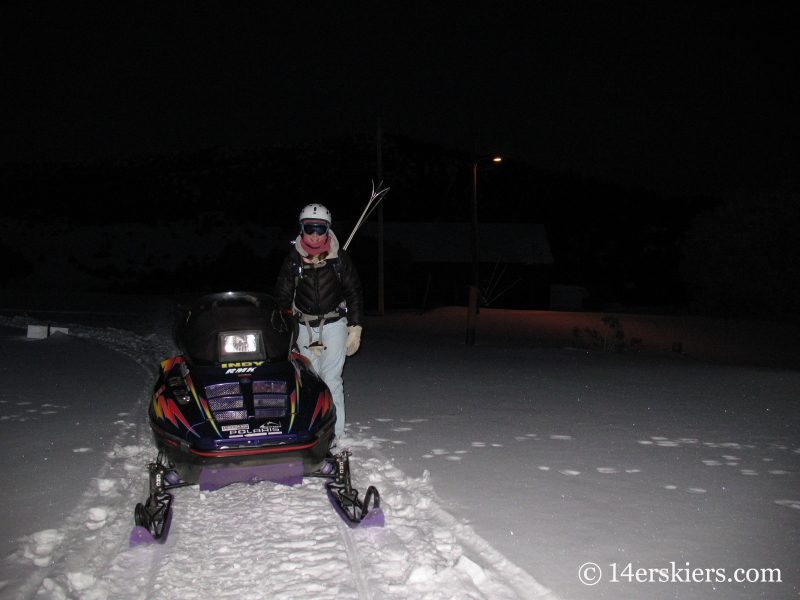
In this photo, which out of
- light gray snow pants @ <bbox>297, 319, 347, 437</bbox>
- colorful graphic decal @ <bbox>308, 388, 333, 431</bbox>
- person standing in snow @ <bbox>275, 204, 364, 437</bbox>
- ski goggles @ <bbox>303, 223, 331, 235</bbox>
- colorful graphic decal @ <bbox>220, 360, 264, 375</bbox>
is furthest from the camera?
light gray snow pants @ <bbox>297, 319, 347, 437</bbox>

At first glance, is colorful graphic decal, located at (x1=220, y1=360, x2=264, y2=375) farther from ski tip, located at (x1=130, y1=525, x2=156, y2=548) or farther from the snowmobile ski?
ski tip, located at (x1=130, y1=525, x2=156, y2=548)

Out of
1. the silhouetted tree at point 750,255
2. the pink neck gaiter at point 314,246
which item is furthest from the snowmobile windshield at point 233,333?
the silhouetted tree at point 750,255

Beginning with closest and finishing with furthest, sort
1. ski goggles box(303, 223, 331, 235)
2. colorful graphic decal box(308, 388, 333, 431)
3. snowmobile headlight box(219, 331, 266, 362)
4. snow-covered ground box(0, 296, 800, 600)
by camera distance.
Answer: snow-covered ground box(0, 296, 800, 600)
colorful graphic decal box(308, 388, 333, 431)
snowmobile headlight box(219, 331, 266, 362)
ski goggles box(303, 223, 331, 235)

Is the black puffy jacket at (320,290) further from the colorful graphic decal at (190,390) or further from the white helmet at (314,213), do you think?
the colorful graphic decal at (190,390)

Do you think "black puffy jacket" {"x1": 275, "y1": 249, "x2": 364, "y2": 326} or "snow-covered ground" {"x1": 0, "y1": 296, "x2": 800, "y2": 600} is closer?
"snow-covered ground" {"x1": 0, "y1": 296, "x2": 800, "y2": 600}

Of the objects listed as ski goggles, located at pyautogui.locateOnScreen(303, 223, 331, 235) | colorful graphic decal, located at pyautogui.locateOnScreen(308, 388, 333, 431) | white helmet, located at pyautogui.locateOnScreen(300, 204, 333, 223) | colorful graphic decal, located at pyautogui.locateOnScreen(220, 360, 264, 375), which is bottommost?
colorful graphic decal, located at pyautogui.locateOnScreen(308, 388, 333, 431)

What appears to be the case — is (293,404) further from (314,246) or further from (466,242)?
(466,242)

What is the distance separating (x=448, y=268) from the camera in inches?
1555

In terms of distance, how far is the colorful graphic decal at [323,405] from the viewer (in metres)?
4.79

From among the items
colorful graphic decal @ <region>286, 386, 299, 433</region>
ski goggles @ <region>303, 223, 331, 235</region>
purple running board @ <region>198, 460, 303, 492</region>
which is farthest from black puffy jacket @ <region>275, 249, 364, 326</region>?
purple running board @ <region>198, 460, 303, 492</region>

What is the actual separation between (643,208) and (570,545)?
88.0 metres

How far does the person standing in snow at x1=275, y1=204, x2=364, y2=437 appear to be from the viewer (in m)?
6.08

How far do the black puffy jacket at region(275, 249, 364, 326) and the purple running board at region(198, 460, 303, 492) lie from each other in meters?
1.87

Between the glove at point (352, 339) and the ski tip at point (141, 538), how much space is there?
2.53 meters
